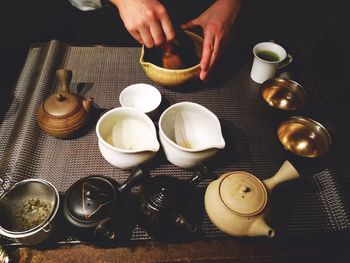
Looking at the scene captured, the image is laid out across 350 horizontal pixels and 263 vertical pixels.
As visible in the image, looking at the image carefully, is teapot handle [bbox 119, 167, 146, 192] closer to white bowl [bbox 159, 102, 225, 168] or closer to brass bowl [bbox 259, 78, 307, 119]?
white bowl [bbox 159, 102, 225, 168]

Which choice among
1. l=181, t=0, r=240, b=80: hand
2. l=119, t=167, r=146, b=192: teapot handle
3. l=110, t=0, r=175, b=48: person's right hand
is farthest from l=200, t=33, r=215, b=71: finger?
l=119, t=167, r=146, b=192: teapot handle

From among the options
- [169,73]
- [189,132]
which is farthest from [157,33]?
[189,132]

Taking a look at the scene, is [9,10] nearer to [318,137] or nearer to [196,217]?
[196,217]

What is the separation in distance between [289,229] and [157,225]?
0.68 metres

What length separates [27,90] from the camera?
185 cm

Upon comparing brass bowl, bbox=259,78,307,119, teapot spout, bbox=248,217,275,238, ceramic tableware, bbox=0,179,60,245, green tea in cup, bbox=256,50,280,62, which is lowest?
ceramic tableware, bbox=0,179,60,245

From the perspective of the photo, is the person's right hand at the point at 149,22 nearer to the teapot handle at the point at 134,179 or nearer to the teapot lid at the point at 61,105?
the teapot lid at the point at 61,105

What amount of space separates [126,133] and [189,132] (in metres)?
0.36

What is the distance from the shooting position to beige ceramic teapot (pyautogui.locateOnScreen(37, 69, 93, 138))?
1495 millimetres

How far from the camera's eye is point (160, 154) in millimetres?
1598

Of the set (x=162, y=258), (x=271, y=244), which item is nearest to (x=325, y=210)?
(x=271, y=244)

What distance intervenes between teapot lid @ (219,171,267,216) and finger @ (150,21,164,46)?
886mm

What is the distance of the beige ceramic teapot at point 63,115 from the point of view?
1.50m

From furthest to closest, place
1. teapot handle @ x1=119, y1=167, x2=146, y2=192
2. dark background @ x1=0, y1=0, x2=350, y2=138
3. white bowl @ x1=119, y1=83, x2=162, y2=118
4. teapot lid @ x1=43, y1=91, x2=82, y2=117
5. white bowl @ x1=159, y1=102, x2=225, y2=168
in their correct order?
1. dark background @ x1=0, y1=0, x2=350, y2=138
2. white bowl @ x1=119, y1=83, x2=162, y2=118
3. teapot lid @ x1=43, y1=91, x2=82, y2=117
4. white bowl @ x1=159, y1=102, x2=225, y2=168
5. teapot handle @ x1=119, y1=167, x2=146, y2=192
